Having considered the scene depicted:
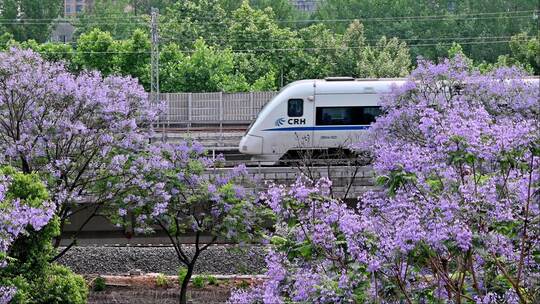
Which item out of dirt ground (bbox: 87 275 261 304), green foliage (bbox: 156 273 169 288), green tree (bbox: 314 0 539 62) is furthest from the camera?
green tree (bbox: 314 0 539 62)

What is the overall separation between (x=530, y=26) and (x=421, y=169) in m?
57.6

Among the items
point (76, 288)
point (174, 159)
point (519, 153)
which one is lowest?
point (76, 288)

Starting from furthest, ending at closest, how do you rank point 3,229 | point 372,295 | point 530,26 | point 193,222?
point 530,26 < point 193,222 < point 3,229 < point 372,295

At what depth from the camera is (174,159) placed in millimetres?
20531

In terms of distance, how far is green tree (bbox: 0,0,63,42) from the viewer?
66375mm

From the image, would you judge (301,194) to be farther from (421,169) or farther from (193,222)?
(193,222)

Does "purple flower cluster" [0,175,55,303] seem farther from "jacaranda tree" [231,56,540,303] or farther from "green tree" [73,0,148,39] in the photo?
"green tree" [73,0,148,39]

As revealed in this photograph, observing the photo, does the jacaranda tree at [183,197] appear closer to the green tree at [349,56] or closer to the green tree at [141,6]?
the green tree at [349,56]

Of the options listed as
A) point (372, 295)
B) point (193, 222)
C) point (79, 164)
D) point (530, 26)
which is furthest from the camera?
point (530, 26)

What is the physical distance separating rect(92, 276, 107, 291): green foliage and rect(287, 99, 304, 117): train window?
8890 millimetres

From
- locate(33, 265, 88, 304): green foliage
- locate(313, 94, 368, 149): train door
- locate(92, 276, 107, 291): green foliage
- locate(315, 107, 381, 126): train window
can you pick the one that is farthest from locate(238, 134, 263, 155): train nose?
locate(33, 265, 88, 304): green foliage

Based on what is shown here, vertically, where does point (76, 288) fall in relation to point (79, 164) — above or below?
below

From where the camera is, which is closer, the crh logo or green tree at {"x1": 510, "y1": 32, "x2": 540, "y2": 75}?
the crh logo

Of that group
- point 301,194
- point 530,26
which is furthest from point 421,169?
point 530,26
